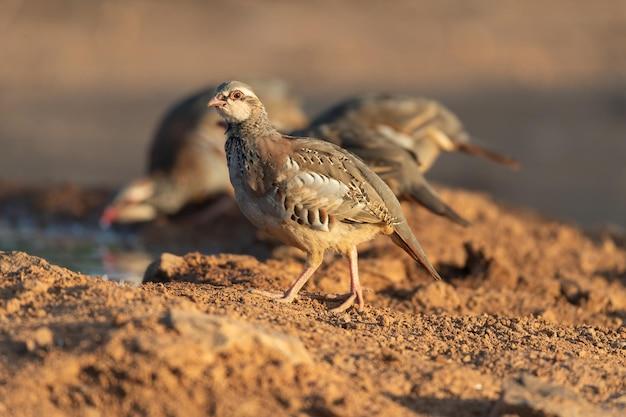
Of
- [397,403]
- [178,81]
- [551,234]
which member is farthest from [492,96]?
[397,403]

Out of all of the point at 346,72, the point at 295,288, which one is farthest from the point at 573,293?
the point at 346,72

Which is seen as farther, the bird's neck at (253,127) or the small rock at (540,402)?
the bird's neck at (253,127)

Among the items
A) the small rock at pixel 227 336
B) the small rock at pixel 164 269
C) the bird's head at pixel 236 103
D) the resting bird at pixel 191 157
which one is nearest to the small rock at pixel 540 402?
the small rock at pixel 227 336

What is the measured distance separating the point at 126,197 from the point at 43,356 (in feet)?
24.9

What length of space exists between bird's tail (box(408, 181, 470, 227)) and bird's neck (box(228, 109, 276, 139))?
1.98m

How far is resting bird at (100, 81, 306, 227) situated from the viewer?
1215cm

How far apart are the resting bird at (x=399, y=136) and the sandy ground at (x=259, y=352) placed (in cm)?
113

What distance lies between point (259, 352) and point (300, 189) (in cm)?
170

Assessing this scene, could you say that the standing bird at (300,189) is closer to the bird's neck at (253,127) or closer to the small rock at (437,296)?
the bird's neck at (253,127)

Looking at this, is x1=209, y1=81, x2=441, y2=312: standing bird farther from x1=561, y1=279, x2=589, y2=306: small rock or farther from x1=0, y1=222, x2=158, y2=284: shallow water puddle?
x1=0, y1=222, x2=158, y2=284: shallow water puddle

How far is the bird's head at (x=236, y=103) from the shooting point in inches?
249

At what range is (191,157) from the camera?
1243 centimetres

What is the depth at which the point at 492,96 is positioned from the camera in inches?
709

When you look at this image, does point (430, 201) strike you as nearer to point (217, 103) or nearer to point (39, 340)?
point (217, 103)
